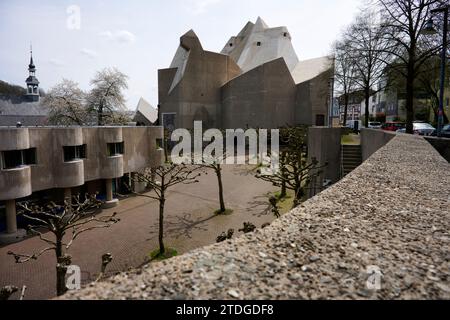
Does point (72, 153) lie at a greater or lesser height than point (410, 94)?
lesser

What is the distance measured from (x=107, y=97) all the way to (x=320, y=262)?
40408mm

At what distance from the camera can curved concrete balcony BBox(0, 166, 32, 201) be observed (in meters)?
15.5

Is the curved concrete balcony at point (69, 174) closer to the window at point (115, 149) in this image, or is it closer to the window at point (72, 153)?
the window at point (72, 153)

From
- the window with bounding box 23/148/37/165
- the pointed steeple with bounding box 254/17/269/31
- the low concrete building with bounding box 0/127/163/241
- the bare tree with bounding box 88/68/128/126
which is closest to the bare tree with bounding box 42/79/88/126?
the bare tree with bounding box 88/68/128/126

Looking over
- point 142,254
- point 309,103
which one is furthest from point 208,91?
point 142,254

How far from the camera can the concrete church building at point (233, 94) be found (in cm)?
4366

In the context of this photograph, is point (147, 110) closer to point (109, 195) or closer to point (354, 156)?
point (109, 195)

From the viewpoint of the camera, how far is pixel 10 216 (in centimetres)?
1641

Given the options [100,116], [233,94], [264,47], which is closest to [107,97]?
[100,116]

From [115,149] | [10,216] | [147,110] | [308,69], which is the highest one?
[308,69]

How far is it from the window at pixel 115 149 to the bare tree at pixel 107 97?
16710 millimetres
